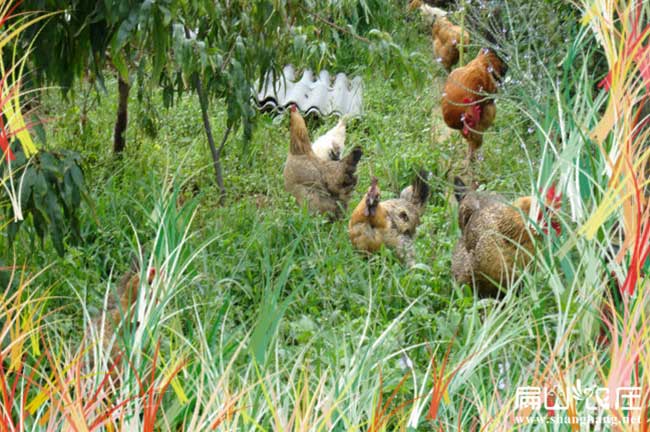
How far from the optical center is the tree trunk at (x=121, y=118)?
14.2ft

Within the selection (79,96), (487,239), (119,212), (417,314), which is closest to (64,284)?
(119,212)

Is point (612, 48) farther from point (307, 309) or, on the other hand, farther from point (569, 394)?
point (307, 309)

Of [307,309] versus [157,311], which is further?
[307,309]

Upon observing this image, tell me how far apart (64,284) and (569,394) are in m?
2.04

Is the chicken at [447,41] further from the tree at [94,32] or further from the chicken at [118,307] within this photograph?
the chicken at [118,307]

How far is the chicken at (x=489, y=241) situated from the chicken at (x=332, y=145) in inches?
56.1

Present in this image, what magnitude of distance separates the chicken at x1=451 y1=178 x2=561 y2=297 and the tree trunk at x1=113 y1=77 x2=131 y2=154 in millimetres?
1750

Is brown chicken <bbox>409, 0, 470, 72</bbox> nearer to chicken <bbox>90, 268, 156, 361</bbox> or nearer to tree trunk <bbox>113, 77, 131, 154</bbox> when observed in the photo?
tree trunk <bbox>113, 77, 131, 154</bbox>

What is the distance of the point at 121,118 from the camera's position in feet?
14.5

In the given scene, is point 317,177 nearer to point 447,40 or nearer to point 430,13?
point 447,40

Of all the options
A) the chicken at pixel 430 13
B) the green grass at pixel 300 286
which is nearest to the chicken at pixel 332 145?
the green grass at pixel 300 286

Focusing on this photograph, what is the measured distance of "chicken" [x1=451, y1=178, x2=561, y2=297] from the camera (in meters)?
2.87

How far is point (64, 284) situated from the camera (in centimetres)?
310

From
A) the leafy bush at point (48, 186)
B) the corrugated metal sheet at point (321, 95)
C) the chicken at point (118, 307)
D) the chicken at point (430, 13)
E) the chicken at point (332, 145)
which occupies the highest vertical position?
the leafy bush at point (48, 186)
